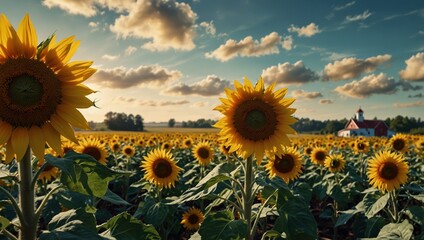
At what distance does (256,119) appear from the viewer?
4176 mm

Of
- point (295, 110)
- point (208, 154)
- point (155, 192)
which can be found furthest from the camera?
point (208, 154)

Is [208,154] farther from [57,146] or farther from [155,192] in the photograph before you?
[57,146]

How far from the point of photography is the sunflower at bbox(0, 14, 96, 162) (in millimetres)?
2355

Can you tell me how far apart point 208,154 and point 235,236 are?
272 inches

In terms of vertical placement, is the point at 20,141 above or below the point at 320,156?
above

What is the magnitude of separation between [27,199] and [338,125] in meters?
116

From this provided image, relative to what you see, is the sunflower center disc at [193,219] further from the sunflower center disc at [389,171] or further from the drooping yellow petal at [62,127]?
the drooping yellow petal at [62,127]

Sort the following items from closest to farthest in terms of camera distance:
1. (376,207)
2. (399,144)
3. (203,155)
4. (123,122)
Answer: (376,207) < (203,155) < (399,144) < (123,122)

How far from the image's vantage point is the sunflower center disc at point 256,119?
4156mm

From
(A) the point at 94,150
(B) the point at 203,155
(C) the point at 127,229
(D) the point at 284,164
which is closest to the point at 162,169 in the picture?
(A) the point at 94,150

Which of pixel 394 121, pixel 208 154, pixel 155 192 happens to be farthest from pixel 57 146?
pixel 394 121

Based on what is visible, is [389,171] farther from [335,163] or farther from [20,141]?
[20,141]

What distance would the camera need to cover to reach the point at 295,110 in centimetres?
412

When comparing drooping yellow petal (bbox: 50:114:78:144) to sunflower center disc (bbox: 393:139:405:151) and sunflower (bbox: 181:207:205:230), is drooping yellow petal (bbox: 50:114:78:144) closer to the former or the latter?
sunflower (bbox: 181:207:205:230)
